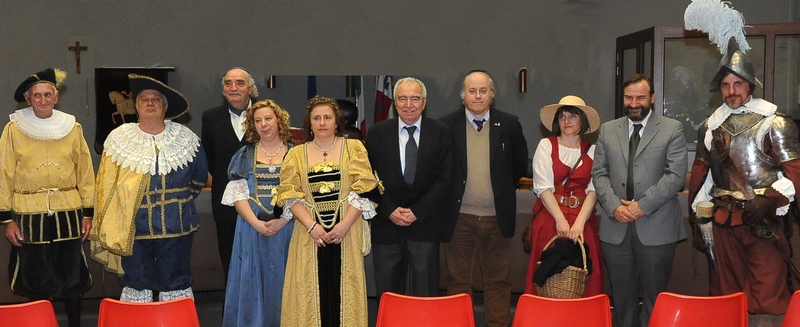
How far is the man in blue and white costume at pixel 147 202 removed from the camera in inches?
166

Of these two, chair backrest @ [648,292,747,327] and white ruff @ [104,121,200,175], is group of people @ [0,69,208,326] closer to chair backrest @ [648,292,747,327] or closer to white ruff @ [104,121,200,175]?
white ruff @ [104,121,200,175]

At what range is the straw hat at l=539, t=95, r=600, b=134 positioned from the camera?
4.37 m

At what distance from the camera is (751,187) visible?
13.2 feet

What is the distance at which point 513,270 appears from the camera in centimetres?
546

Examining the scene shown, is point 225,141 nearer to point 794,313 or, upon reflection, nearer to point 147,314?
point 147,314

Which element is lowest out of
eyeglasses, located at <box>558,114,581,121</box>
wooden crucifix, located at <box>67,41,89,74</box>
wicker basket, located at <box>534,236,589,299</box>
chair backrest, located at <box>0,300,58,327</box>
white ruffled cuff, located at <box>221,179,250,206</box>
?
wicker basket, located at <box>534,236,589,299</box>

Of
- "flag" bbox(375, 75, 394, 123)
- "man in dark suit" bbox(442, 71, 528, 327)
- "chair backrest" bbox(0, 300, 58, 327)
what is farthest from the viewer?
"flag" bbox(375, 75, 394, 123)

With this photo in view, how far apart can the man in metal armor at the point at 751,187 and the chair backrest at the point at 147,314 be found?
270 cm

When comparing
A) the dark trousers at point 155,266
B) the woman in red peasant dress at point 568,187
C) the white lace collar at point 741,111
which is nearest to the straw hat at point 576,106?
the woman in red peasant dress at point 568,187

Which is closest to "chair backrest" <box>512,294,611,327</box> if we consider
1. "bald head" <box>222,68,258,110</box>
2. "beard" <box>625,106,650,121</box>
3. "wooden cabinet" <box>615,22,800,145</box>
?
"beard" <box>625,106,650,121</box>

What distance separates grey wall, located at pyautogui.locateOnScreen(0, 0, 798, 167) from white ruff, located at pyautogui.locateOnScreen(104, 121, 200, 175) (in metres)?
4.76

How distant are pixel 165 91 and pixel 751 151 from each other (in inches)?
118

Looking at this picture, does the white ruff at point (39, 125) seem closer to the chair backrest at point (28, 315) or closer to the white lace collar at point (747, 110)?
the chair backrest at point (28, 315)

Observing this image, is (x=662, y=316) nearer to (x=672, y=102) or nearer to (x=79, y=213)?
(x=79, y=213)
